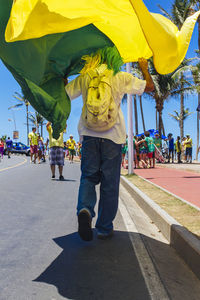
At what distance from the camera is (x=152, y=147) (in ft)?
51.7

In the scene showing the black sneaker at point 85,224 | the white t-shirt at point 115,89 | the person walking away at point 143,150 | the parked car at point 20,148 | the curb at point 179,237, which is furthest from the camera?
the parked car at point 20,148

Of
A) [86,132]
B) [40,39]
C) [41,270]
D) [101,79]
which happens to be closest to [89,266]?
[41,270]

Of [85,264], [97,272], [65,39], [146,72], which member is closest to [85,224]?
[85,264]

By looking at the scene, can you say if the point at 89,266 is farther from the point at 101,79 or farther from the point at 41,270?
the point at 101,79

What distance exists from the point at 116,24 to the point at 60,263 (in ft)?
7.63

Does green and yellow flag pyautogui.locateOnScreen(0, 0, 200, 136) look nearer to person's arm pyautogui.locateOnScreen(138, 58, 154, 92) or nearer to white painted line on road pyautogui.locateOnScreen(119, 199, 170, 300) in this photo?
person's arm pyautogui.locateOnScreen(138, 58, 154, 92)

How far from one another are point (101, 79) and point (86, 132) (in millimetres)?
575

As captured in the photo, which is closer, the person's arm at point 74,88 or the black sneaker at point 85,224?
the black sneaker at point 85,224

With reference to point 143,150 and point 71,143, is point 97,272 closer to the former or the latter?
point 143,150

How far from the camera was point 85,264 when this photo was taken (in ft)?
9.96

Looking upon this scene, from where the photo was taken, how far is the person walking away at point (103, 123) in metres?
3.41

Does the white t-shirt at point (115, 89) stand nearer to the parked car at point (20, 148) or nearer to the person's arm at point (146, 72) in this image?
the person's arm at point (146, 72)

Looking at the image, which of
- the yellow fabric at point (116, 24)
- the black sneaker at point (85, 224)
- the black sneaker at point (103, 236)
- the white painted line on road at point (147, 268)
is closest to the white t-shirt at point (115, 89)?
the yellow fabric at point (116, 24)

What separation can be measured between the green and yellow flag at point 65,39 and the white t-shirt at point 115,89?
0.45 ft
